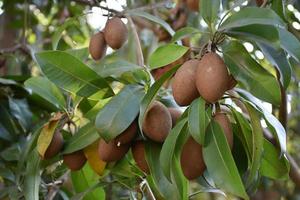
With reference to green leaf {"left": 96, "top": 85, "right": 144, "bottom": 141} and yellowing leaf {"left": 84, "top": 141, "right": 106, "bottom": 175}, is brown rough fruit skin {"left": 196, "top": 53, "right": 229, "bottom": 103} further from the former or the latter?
yellowing leaf {"left": 84, "top": 141, "right": 106, "bottom": 175}

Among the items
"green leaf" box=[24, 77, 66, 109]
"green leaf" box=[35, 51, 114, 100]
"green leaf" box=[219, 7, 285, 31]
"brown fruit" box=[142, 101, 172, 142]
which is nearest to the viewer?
"green leaf" box=[219, 7, 285, 31]

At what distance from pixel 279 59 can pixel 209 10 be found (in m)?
0.12

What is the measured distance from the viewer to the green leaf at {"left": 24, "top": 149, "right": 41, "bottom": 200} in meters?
1.00

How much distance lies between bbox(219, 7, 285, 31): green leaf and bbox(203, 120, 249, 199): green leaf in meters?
0.14

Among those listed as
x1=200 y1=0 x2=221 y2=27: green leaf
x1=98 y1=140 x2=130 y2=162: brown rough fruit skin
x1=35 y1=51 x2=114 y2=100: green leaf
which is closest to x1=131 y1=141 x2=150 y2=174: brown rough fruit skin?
x1=98 y1=140 x2=130 y2=162: brown rough fruit skin

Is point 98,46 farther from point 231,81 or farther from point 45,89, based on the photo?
point 231,81

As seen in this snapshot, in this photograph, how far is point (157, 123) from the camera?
0.83m

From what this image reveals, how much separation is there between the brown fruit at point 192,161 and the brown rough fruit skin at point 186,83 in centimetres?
7

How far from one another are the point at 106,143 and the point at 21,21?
1281 mm

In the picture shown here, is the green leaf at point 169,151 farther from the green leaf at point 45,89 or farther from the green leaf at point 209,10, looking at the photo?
the green leaf at point 45,89

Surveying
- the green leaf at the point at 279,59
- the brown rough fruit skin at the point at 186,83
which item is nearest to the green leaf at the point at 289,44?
the green leaf at the point at 279,59

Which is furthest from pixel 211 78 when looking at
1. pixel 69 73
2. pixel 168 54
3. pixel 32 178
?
pixel 32 178

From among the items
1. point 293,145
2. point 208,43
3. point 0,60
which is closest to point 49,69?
point 208,43

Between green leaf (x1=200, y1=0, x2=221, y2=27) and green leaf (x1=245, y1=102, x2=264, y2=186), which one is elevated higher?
green leaf (x1=200, y1=0, x2=221, y2=27)
